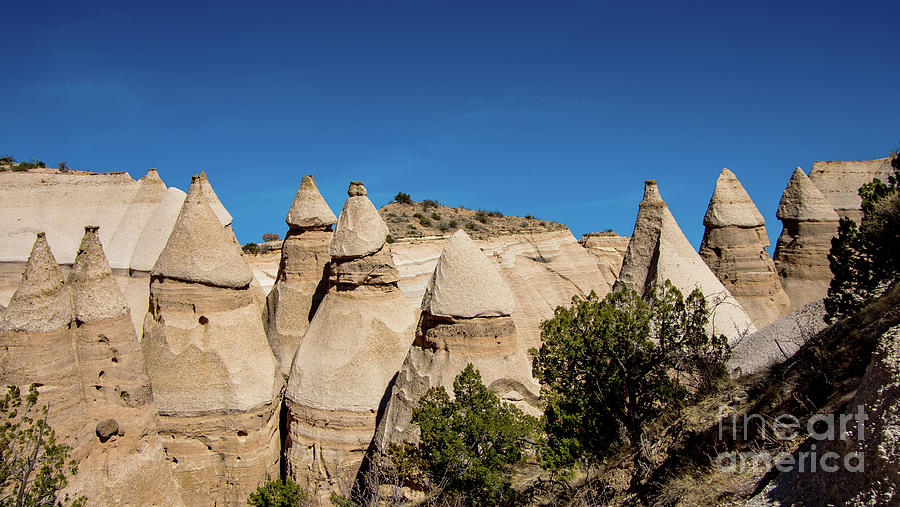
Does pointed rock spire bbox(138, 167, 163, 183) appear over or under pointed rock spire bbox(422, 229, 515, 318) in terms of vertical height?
over

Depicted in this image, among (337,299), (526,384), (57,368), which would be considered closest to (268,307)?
(337,299)

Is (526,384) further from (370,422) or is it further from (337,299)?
(337,299)

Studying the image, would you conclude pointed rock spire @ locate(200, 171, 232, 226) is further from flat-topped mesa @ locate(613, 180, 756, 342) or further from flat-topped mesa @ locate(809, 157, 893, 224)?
flat-topped mesa @ locate(809, 157, 893, 224)

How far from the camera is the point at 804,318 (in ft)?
46.5

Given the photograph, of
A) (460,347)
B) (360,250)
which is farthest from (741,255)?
(360,250)

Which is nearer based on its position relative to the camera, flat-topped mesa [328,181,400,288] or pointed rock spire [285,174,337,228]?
flat-topped mesa [328,181,400,288]

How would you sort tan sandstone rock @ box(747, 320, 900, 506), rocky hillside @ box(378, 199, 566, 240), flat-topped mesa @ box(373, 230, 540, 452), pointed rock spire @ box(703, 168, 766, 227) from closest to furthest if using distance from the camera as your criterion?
1. tan sandstone rock @ box(747, 320, 900, 506)
2. flat-topped mesa @ box(373, 230, 540, 452)
3. pointed rock spire @ box(703, 168, 766, 227)
4. rocky hillside @ box(378, 199, 566, 240)

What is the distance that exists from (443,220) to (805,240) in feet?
65.0

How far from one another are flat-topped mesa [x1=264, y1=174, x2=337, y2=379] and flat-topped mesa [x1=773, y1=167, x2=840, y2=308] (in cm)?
1671

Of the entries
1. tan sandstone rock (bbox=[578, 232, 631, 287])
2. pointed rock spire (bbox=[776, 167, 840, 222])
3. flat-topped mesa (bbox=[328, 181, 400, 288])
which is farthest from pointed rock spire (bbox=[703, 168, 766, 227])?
flat-topped mesa (bbox=[328, 181, 400, 288])

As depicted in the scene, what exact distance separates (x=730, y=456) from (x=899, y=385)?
3.05 m

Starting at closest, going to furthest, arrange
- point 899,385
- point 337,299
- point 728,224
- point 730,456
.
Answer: point 899,385 → point 730,456 → point 337,299 → point 728,224

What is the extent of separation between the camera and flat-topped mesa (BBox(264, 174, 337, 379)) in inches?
683

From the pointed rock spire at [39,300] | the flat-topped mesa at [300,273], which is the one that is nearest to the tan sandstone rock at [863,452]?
the pointed rock spire at [39,300]
